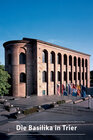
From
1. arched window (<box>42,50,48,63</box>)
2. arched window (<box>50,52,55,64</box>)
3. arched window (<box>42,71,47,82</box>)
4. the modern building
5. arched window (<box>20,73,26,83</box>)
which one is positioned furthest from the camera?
arched window (<box>50,52,55,64</box>)

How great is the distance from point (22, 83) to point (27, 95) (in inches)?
148

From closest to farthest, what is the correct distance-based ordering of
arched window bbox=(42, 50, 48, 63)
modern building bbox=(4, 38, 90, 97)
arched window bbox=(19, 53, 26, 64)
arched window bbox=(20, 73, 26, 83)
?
modern building bbox=(4, 38, 90, 97) → arched window bbox=(20, 73, 26, 83) → arched window bbox=(19, 53, 26, 64) → arched window bbox=(42, 50, 48, 63)

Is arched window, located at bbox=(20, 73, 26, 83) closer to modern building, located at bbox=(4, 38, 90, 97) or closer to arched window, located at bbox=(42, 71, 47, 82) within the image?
modern building, located at bbox=(4, 38, 90, 97)

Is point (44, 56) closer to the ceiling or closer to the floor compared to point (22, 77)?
closer to the ceiling

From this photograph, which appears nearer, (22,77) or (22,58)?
(22,77)

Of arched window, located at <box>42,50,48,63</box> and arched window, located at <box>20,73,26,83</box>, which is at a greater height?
arched window, located at <box>42,50,48,63</box>

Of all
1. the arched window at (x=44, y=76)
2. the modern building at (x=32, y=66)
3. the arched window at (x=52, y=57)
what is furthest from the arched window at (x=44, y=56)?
the arched window at (x=44, y=76)

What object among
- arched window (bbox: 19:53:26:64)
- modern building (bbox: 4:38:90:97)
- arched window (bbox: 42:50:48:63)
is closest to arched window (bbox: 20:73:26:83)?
modern building (bbox: 4:38:90:97)

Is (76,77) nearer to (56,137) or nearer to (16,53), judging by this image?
(16,53)

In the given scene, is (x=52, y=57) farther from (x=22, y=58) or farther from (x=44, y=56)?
(x=22, y=58)

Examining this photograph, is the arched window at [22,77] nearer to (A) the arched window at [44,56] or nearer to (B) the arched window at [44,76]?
(B) the arched window at [44,76]

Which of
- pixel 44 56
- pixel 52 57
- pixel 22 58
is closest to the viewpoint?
pixel 22 58

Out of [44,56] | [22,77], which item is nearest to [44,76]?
[44,56]

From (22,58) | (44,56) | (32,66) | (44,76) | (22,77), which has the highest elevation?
(44,56)
